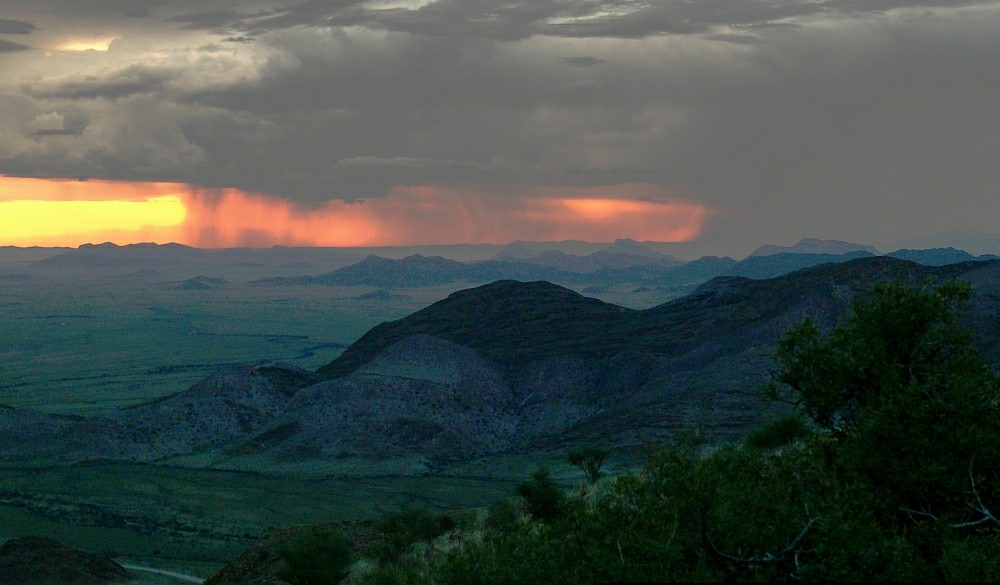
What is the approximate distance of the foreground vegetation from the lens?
18984mm

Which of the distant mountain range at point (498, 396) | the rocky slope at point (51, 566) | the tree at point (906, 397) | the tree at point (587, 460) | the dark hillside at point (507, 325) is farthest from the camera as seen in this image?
the dark hillside at point (507, 325)

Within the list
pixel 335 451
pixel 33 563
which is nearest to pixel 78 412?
pixel 335 451

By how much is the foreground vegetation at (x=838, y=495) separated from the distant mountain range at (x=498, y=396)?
69.4 meters

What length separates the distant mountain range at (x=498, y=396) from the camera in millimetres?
110250

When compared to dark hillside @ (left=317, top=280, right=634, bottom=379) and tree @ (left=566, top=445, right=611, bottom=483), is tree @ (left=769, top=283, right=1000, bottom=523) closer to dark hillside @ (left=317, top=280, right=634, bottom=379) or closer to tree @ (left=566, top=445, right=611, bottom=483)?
tree @ (left=566, top=445, right=611, bottom=483)

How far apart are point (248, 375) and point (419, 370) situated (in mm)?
25212

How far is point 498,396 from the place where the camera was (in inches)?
5074

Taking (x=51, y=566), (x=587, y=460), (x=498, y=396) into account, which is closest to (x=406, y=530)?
(x=51, y=566)

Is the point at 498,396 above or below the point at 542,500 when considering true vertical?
below

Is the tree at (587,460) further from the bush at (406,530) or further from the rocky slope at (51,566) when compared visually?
the rocky slope at (51,566)

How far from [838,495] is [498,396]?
355 feet

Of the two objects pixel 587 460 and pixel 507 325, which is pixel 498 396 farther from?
pixel 587 460

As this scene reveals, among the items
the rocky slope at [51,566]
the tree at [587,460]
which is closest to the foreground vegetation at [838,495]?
the rocky slope at [51,566]

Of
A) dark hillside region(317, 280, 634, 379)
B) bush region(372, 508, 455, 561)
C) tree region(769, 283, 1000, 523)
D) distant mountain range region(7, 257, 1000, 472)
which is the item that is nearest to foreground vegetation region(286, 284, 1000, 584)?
tree region(769, 283, 1000, 523)
